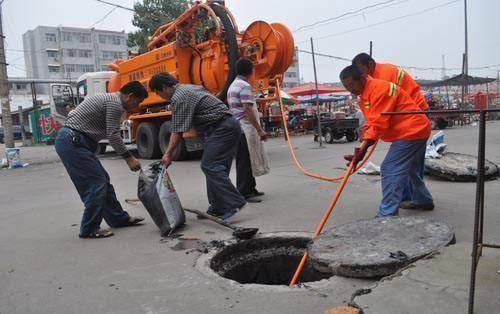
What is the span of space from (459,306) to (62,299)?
7.72ft

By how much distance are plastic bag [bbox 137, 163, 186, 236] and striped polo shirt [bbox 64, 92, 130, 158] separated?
38cm

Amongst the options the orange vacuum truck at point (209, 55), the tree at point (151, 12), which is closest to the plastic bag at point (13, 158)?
the orange vacuum truck at point (209, 55)

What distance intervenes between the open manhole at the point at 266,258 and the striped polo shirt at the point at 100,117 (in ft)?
5.05

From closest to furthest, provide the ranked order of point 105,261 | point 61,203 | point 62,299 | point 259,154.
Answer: point 62,299
point 105,261
point 259,154
point 61,203

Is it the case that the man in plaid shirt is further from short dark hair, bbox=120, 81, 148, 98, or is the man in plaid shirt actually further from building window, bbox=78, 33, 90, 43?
building window, bbox=78, 33, 90, 43

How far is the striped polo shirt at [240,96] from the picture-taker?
16.6 feet

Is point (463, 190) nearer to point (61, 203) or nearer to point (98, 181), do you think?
point (98, 181)

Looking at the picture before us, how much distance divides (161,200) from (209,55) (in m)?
5.86

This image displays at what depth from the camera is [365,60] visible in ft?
13.7

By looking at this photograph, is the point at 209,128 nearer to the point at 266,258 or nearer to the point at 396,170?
the point at 266,258

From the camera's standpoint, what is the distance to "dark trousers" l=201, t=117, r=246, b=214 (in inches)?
172

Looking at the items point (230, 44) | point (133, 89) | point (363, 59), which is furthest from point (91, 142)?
point (230, 44)

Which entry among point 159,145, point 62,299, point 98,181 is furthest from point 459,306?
point 159,145

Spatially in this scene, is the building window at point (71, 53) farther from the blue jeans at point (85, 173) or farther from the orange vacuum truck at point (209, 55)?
the blue jeans at point (85, 173)
